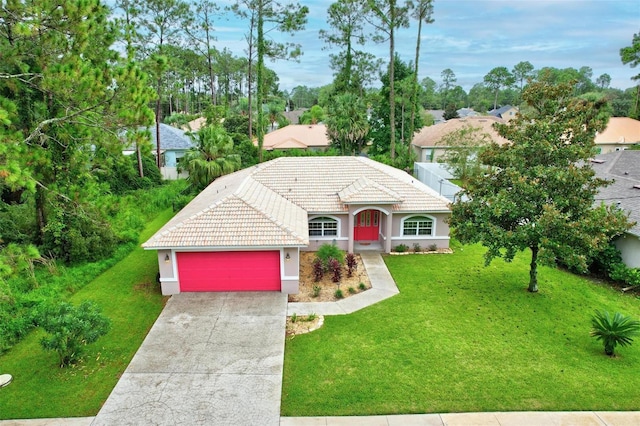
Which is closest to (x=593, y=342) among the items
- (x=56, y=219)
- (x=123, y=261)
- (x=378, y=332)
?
(x=378, y=332)

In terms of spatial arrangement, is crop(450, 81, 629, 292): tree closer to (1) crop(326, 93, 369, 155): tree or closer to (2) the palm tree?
(2) the palm tree

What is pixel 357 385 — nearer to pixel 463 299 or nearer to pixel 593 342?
pixel 463 299

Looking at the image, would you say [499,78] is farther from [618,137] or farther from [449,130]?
[449,130]

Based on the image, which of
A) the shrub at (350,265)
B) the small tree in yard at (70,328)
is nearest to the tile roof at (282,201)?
the shrub at (350,265)

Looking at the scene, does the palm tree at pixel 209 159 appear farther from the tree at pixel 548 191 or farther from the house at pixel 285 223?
the tree at pixel 548 191

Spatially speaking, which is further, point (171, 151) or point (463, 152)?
point (171, 151)

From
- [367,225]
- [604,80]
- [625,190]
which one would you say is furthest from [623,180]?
[604,80]
